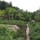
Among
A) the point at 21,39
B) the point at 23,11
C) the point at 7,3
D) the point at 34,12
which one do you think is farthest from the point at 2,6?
the point at 21,39

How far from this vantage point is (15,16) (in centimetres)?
2202

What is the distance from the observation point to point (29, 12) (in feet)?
84.2

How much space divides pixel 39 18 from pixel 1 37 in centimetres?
1415

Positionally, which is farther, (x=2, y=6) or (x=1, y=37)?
(x=2, y=6)

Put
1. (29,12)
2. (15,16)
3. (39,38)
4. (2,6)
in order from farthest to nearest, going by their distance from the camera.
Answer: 1. (2,6)
2. (29,12)
3. (15,16)
4. (39,38)

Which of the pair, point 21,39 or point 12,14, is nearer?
point 21,39

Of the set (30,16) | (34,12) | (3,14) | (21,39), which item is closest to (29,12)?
(34,12)

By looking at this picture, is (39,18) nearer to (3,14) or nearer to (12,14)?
(12,14)

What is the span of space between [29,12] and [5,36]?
61.8 feet

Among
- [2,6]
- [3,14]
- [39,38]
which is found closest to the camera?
[39,38]

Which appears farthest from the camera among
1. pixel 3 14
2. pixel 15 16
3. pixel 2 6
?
pixel 2 6

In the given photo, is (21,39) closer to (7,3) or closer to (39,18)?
(39,18)

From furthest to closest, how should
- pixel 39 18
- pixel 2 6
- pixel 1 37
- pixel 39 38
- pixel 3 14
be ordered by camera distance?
pixel 2 6
pixel 3 14
pixel 39 18
pixel 39 38
pixel 1 37

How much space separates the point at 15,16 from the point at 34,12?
13.8 ft
